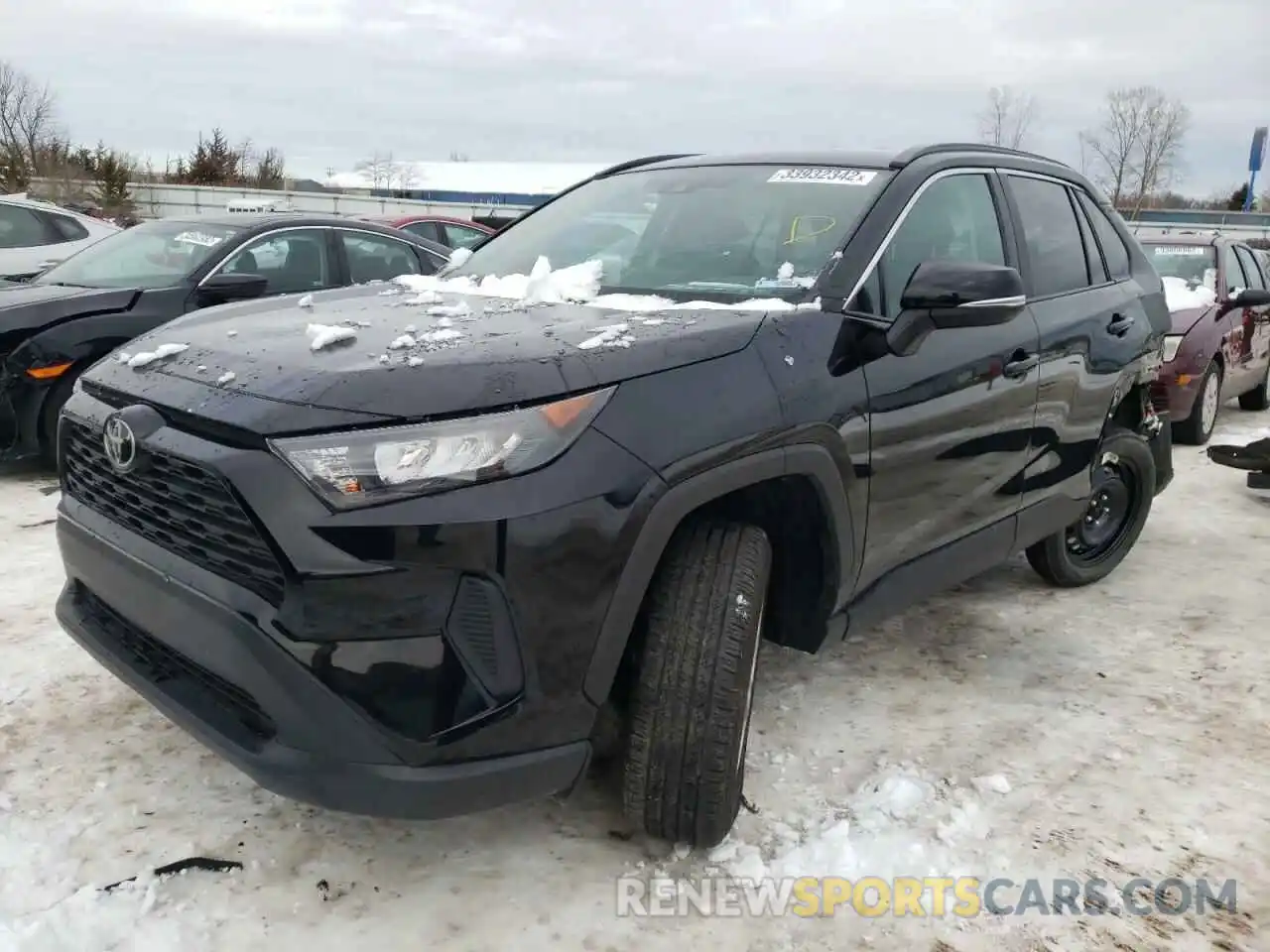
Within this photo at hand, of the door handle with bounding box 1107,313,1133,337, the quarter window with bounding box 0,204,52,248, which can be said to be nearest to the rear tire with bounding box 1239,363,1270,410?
the door handle with bounding box 1107,313,1133,337

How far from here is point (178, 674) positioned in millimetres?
2279

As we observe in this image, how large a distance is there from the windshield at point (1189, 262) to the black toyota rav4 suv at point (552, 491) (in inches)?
227

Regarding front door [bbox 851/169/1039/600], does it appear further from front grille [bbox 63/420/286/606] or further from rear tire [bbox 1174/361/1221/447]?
rear tire [bbox 1174/361/1221/447]

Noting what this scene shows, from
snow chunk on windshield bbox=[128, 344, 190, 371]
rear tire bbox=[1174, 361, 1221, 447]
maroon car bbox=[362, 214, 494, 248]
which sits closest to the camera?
snow chunk on windshield bbox=[128, 344, 190, 371]

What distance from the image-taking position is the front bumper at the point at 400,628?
1916 millimetres

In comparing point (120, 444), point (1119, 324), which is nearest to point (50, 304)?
point (120, 444)

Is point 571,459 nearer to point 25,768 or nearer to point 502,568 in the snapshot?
point 502,568

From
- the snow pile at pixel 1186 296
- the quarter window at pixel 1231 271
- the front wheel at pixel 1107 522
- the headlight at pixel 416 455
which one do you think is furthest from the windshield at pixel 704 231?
the quarter window at pixel 1231 271

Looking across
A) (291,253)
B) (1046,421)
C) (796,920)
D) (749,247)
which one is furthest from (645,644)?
(291,253)

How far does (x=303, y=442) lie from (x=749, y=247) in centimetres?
156

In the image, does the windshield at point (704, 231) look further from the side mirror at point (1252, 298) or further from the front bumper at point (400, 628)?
the side mirror at point (1252, 298)

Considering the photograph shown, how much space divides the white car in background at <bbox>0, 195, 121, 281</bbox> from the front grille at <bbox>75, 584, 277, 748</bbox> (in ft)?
22.7

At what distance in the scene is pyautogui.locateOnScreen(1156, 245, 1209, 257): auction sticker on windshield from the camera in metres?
8.23

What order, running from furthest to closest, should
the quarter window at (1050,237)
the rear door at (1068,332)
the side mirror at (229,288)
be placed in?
1. the side mirror at (229,288)
2. the quarter window at (1050,237)
3. the rear door at (1068,332)
